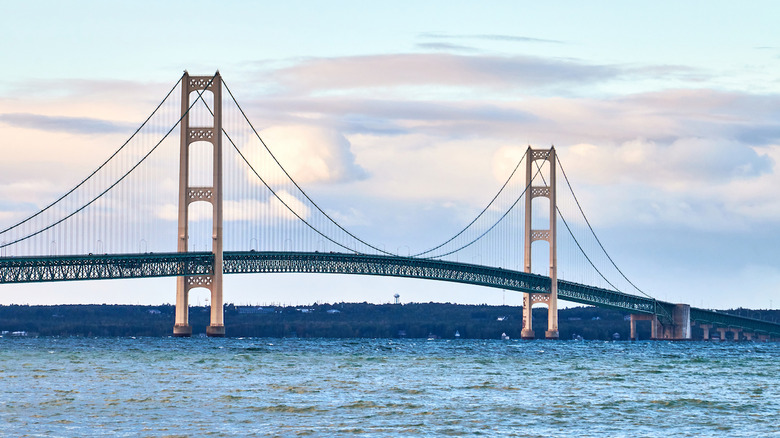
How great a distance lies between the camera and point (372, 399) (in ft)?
110

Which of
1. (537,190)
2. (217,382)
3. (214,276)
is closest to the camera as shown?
(217,382)

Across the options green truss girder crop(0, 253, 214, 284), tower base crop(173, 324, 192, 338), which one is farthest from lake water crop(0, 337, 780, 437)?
tower base crop(173, 324, 192, 338)

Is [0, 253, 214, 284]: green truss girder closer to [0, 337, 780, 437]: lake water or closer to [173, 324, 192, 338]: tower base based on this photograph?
[173, 324, 192, 338]: tower base

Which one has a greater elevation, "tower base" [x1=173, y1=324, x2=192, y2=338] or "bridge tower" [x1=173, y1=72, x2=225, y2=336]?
"bridge tower" [x1=173, y1=72, x2=225, y2=336]

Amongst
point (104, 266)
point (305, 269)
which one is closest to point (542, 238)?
point (305, 269)

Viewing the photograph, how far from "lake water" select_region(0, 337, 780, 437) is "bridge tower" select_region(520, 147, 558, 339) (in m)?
Result: 60.6

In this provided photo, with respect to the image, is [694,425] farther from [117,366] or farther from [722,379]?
[117,366]

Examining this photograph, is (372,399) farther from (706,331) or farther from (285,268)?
(706,331)

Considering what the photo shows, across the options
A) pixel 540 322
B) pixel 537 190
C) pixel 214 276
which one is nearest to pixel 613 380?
pixel 214 276

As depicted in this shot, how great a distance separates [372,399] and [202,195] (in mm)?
52934

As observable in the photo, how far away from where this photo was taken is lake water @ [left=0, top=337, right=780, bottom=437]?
27406 mm

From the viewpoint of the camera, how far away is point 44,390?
1380 inches

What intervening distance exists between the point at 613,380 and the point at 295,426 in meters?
19.3

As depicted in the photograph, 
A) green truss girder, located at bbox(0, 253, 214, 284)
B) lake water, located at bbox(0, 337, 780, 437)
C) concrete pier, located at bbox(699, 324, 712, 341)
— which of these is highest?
green truss girder, located at bbox(0, 253, 214, 284)
